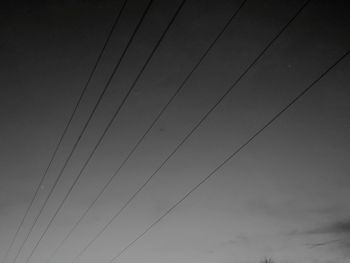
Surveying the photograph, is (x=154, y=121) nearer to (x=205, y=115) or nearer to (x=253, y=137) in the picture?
(x=205, y=115)

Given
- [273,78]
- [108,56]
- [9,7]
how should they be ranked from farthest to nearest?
1. [273,78]
2. [108,56]
3. [9,7]

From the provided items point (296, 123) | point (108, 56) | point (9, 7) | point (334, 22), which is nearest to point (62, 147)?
point (108, 56)

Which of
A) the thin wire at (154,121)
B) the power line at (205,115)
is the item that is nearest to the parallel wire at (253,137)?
the power line at (205,115)

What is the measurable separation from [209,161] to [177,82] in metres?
2.70

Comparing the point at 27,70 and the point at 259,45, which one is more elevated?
the point at 259,45

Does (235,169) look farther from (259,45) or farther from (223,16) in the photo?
(223,16)

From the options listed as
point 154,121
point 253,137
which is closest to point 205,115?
point 154,121

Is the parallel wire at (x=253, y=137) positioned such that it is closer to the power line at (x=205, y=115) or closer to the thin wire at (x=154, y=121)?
the power line at (x=205, y=115)

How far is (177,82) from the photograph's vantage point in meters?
5.61

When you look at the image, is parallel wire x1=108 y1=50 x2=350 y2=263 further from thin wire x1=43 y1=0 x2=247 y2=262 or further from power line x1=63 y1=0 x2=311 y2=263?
thin wire x1=43 y1=0 x2=247 y2=262

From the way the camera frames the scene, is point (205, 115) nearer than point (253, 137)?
Yes

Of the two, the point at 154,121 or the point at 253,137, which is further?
the point at 253,137

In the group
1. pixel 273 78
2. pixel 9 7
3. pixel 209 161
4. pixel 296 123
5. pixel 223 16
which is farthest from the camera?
pixel 209 161

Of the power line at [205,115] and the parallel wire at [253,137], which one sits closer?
the power line at [205,115]
